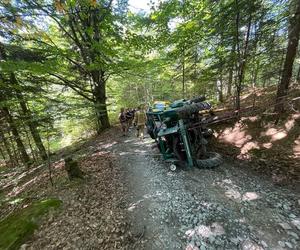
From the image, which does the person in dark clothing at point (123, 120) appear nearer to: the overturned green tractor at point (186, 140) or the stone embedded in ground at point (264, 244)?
the overturned green tractor at point (186, 140)

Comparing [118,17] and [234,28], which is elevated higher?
[118,17]

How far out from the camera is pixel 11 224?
4488mm

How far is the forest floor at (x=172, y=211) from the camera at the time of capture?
3.55 m

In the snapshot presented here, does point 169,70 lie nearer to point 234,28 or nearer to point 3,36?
point 234,28

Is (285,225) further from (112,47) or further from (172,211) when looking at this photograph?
(112,47)

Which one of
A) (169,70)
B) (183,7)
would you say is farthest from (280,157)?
(169,70)

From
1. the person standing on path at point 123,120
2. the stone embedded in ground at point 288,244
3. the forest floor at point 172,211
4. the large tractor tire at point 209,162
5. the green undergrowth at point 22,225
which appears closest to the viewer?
the stone embedded in ground at point 288,244

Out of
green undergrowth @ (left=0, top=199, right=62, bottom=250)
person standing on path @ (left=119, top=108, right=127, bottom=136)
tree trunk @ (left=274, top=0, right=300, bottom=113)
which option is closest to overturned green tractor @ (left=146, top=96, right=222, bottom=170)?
tree trunk @ (left=274, top=0, right=300, bottom=113)

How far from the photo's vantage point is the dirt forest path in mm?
3451

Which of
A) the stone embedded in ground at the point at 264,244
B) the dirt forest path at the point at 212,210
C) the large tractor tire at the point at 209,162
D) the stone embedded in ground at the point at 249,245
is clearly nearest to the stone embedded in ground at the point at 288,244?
the dirt forest path at the point at 212,210

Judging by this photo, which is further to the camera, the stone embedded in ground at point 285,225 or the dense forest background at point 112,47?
the dense forest background at point 112,47

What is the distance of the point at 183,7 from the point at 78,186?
11211 millimetres

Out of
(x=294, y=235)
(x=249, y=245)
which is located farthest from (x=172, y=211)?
(x=294, y=235)

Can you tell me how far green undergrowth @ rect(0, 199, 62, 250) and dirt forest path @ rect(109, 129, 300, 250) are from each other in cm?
226
